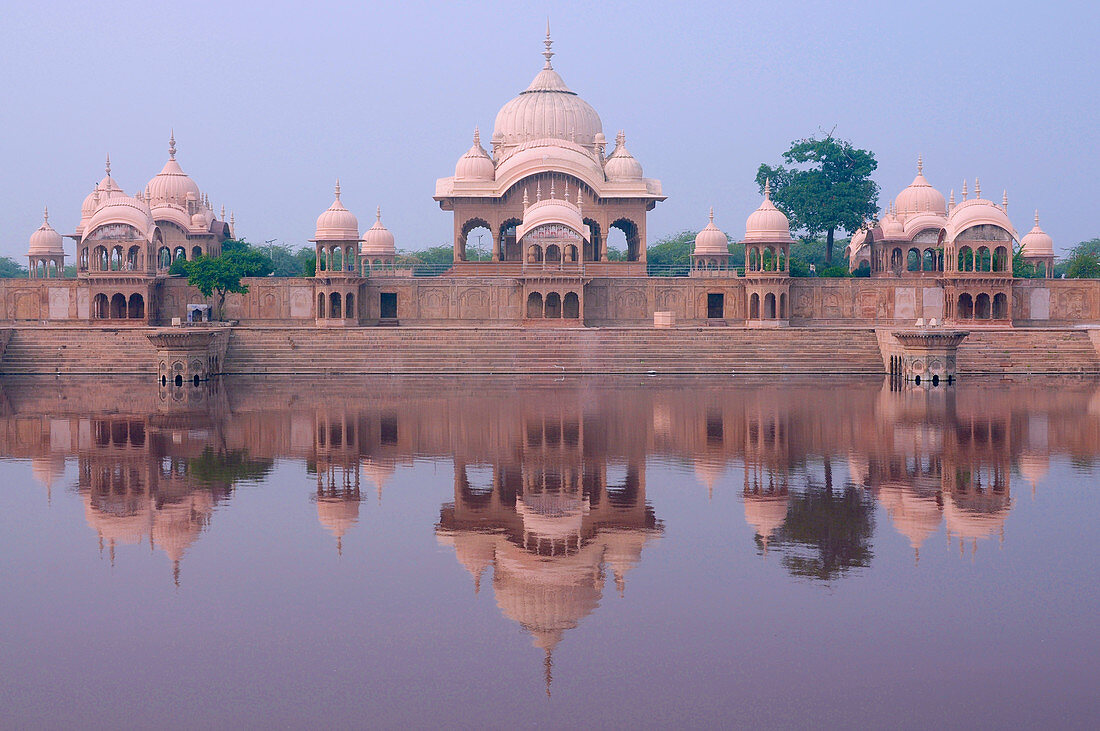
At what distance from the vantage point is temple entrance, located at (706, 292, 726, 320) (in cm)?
3904

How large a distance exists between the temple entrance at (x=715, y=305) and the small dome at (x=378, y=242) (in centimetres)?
1604

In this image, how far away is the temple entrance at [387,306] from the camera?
127 ft

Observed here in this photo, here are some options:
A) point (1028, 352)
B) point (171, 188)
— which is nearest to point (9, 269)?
point (171, 188)

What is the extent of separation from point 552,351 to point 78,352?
11971 mm

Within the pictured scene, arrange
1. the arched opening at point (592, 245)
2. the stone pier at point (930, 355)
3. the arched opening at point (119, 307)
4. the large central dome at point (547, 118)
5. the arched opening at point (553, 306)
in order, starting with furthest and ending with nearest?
the large central dome at point (547, 118), the arched opening at point (592, 245), the arched opening at point (119, 307), the arched opening at point (553, 306), the stone pier at point (930, 355)

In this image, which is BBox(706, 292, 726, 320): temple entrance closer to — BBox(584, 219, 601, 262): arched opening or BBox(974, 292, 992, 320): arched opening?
BBox(584, 219, 601, 262): arched opening

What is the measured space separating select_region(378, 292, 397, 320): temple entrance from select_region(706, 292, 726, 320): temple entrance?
989 cm

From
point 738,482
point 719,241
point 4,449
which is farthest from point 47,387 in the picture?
point 719,241

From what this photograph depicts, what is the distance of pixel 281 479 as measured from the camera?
46.7ft

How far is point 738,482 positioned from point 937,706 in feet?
22.8

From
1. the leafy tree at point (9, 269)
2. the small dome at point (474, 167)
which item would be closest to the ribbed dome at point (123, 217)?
the small dome at point (474, 167)

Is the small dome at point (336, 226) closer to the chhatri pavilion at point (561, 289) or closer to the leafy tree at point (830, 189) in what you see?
the chhatri pavilion at point (561, 289)

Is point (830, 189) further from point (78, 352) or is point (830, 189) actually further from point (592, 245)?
point (78, 352)

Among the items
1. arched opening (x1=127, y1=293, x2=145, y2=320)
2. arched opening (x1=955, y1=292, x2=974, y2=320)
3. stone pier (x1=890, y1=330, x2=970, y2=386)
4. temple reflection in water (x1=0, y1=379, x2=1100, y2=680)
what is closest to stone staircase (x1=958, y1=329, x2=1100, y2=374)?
stone pier (x1=890, y1=330, x2=970, y2=386)
